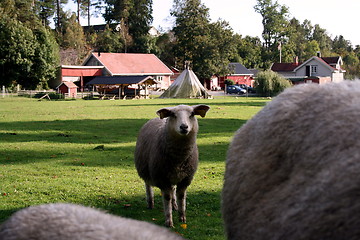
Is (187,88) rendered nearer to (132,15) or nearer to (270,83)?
(270,83)

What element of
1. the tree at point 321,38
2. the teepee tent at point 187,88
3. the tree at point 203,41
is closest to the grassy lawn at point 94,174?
the teepee tent at point 187,88

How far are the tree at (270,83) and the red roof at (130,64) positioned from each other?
24813mm

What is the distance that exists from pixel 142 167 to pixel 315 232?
5.95m

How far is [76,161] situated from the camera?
1211 cm

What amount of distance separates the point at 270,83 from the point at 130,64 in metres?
28.6

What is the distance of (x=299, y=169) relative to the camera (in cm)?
239

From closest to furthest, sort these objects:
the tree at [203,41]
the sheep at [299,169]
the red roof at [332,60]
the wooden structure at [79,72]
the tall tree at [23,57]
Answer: the sheep at [299,169]
the tall tree at [23,57]
the wooden structure at [79,72]
the tree at [203,41]
the red roof at [332,60]

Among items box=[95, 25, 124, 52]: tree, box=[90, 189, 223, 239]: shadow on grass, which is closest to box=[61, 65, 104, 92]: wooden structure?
box=[95, 25, 124, 52]: tree

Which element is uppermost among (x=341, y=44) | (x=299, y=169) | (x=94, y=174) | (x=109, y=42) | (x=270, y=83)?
(x=341, y=44)

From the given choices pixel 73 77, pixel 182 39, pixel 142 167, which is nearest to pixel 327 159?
pixel 142 167

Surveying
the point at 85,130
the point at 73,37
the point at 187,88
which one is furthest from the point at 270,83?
the point at 73,37

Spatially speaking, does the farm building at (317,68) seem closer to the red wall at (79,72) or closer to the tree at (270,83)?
the tree at (270,83)

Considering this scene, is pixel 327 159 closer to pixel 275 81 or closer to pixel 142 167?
pixel 142 167

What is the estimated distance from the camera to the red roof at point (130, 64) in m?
69.5
